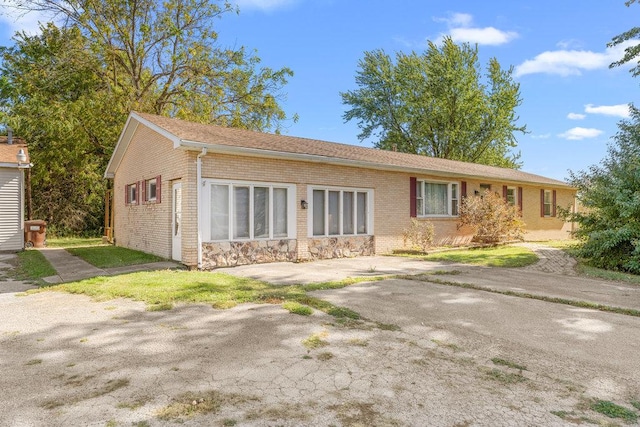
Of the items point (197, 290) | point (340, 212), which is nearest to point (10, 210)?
point (340, 212)

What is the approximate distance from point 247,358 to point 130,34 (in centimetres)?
2181

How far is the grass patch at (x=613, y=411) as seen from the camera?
2790mm

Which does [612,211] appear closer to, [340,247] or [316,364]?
[340,247]

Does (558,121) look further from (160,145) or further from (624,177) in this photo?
(160,145)

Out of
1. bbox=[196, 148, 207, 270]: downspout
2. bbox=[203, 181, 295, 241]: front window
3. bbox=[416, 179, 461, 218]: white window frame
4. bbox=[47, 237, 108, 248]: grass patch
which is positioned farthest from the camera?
bbox=[47, 237, 108, 248]: grass patch

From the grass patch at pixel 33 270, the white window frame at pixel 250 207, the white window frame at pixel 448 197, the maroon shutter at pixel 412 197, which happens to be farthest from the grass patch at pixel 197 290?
the white window frame at pixel 448 197

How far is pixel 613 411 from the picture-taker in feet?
9.39

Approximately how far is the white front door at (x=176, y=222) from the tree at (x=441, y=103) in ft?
88.3

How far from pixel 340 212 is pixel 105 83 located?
15.9 metres

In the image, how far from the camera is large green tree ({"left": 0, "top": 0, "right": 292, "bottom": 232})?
19.3 metres

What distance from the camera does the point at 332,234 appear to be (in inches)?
489

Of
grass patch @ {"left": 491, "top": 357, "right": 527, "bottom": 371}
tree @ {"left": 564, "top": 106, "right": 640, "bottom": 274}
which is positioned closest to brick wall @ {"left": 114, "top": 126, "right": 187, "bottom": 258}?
grass patch @ {"left": 491, "top": 357, "right": 527, "bottom": 371}

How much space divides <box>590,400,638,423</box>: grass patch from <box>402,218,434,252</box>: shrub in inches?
441

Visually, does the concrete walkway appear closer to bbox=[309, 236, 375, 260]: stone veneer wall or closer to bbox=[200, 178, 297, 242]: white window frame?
bbox=[200, 178, 297, 242]: white window frame
